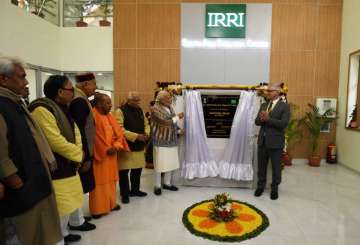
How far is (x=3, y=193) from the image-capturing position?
4.77 feet

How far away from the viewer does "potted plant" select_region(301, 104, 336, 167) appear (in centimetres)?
560

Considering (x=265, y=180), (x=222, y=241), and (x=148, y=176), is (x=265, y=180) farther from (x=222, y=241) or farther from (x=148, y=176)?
(x=148, y=176)

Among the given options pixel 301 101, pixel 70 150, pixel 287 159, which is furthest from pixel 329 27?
pixel 70 150

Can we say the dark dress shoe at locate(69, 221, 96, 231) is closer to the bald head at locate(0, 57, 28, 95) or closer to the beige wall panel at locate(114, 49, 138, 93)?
the bald head at locate(0, 57, 28, 95)

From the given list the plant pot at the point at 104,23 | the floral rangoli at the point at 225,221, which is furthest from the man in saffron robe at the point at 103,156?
the plant pot at the point at 104,23

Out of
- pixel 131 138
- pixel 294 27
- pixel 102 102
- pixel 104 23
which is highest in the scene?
pixel 104 23

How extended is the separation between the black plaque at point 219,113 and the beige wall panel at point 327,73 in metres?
3.04

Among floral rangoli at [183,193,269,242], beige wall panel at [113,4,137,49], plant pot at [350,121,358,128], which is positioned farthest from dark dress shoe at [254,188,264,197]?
beige wall panel at [113,4,137,49]

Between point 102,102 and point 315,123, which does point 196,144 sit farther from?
point 315,123

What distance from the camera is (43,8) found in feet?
21.0

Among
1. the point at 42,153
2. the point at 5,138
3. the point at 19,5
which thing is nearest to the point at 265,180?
the point at 42,153

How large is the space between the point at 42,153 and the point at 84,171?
2.74ft

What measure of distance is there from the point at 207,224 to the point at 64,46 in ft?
20.5

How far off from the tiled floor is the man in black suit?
0.32 meters
